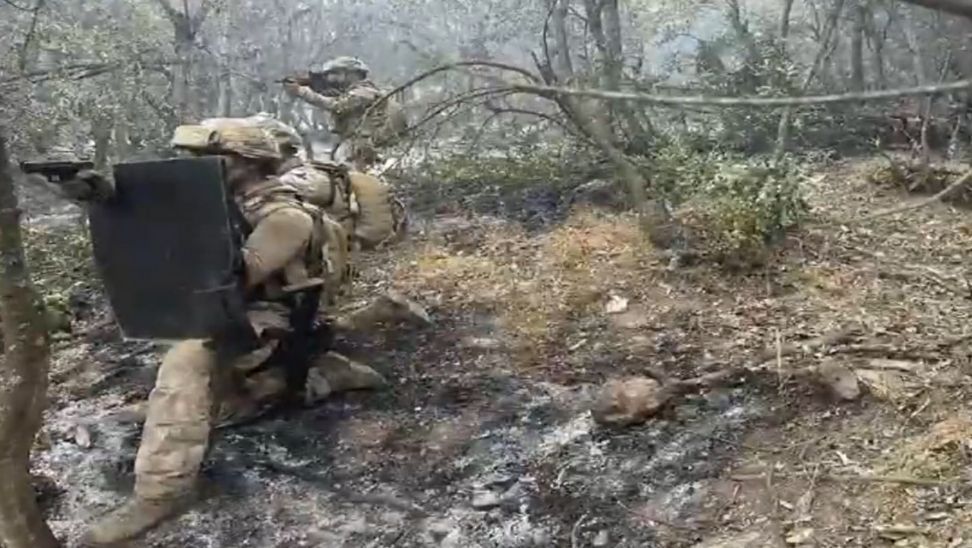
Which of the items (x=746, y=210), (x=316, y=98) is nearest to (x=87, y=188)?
(x=746, y=210)

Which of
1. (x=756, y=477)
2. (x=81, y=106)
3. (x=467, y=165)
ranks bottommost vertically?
(x=756, y=477)

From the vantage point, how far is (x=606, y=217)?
6.79 metres

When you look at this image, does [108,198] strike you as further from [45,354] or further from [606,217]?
[606,217]

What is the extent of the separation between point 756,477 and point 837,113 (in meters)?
5.58

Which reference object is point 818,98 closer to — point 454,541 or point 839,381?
point 454,541

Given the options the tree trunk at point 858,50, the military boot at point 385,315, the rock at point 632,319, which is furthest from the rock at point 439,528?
the tree trunk at point 858,50

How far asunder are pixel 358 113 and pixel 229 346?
388 centimetres

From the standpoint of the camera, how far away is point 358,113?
754 cm

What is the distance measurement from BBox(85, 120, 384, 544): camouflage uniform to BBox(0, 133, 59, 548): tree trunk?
0.43m

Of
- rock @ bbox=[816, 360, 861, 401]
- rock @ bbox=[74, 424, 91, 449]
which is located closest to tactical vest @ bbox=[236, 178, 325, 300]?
rock @ bbox=[74, 424, 91, 449]

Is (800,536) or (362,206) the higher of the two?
(362,206)

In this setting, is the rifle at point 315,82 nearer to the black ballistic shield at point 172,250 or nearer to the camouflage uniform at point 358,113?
the camouflage uniform at point 358,113

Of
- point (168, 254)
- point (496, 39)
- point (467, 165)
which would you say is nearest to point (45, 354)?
point (168, 254)

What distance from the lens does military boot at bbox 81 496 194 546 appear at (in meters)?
3.47
